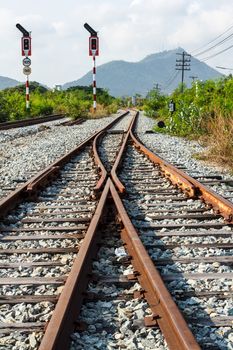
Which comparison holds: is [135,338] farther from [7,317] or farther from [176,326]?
[7,317]

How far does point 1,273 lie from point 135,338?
54.7 inches

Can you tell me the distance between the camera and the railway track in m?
2.74

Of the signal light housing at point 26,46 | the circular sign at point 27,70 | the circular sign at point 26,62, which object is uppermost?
the signal light housing at point 26,46

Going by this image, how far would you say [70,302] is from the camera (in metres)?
2.96

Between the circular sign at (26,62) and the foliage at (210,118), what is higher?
the circular sign at (26,62)

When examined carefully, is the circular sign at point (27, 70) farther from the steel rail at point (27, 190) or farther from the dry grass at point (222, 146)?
the steel rail at point (27, 190)

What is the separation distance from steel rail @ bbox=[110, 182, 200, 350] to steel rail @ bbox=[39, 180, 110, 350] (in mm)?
321

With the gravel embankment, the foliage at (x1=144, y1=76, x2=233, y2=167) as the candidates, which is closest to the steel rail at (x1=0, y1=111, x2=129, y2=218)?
the gravel embankment

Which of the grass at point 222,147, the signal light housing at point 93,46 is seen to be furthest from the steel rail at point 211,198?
the signal light housing at point 93,46

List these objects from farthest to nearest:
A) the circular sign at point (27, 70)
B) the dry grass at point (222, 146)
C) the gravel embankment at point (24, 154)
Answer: the circular sign at point (27, 70), the dry grass at point (222, 146), the gravel embankment at point (24, 154)

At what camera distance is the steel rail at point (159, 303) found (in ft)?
8.05

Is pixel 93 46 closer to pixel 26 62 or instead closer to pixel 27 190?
pixel 26 62

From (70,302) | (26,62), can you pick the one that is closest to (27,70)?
(26,62)

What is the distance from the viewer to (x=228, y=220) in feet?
16.9
